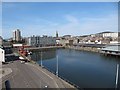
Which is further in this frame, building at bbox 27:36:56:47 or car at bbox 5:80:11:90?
building at bbox 27:36:56:47

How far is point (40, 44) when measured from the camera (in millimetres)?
36719

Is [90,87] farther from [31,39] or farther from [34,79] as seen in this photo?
[31,39]

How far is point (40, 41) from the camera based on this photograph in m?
37.3

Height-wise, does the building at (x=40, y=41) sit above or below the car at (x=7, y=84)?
above

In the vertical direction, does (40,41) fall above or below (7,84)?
above

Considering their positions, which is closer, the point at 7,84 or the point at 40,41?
the point at 7,84

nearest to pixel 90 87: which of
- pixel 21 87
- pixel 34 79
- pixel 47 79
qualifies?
pixel 47 79

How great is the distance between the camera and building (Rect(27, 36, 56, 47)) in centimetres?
3519

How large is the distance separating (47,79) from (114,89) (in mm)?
2336

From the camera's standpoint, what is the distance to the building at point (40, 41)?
35.2m

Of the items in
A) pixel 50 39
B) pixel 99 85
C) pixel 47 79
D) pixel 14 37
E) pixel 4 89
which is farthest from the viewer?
pixel 14 37

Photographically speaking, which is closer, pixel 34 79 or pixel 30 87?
pixel 30 87

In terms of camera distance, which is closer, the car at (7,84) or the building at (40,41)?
the car at (7,84)

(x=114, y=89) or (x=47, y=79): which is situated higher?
(x=47, y=79)
